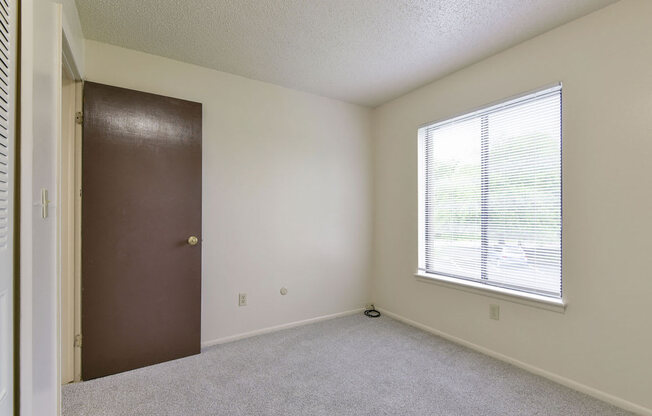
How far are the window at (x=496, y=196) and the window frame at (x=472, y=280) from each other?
0.05ft

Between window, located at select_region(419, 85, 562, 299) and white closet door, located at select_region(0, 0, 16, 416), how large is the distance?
9.60 feet

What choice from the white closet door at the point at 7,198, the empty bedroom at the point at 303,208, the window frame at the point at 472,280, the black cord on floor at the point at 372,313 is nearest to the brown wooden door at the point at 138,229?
the empty bedroom at the point at 303,208

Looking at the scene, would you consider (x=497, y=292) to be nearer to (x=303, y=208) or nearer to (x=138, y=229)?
(x=303, y=208)

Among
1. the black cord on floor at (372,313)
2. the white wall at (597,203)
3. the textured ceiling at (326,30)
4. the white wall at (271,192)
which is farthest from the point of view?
the black cord on floor at (372,313)

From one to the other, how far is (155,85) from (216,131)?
1.93ft

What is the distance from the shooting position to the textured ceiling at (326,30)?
197 cm

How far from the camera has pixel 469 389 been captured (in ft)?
6.84

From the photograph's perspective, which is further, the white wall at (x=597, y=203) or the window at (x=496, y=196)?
the window at (x=496, y=196)

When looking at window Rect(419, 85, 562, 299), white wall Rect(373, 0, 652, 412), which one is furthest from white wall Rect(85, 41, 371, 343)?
white wall Rect(373, 0, 652, 412)

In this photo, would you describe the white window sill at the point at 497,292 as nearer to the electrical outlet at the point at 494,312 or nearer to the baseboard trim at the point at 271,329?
the electrical outlet at the point at 494,312

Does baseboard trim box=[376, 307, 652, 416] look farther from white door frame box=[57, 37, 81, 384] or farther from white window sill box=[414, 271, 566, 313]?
white door frame box=[57, 37, 81, 384]

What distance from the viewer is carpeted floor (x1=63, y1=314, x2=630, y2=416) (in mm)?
1871

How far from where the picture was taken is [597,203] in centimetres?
202

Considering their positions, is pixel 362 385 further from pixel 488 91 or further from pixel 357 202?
pixel 488 91
